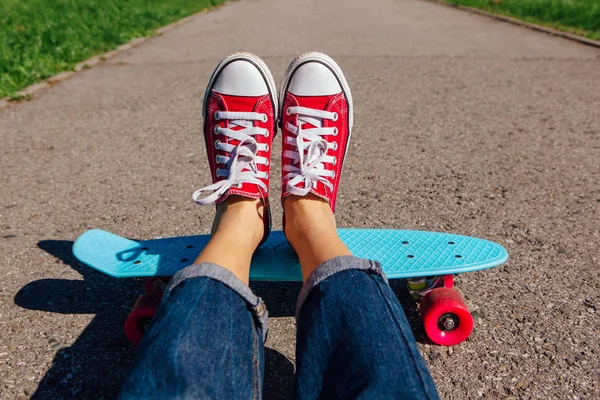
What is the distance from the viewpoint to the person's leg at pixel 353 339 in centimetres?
108

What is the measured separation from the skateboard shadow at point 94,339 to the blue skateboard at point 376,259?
0.12m

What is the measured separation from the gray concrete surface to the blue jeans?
15.0 inches

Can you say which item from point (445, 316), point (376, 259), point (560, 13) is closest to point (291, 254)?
point (376, 259)

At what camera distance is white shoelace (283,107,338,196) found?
6.25ft

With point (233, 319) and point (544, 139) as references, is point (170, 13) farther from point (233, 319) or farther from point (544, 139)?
point (233, 319)

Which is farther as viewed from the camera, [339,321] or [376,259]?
[376,259]

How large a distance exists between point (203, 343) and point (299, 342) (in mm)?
231

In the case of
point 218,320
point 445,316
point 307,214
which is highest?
point 218,320

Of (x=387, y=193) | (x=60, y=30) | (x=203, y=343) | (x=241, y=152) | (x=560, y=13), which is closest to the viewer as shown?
(x=203, y=343)

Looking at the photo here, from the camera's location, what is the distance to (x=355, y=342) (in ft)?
3.78

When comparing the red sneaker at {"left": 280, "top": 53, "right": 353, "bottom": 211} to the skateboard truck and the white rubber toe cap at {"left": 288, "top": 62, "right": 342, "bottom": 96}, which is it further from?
the skateboard truck

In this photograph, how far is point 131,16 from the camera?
7.15 m

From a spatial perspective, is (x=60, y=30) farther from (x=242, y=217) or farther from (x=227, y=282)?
(x=227, y=282)

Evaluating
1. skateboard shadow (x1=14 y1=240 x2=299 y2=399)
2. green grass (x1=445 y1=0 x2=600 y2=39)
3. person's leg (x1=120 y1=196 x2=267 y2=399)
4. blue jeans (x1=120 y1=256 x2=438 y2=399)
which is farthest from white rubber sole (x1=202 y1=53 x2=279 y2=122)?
green grass (x1=445 y1=0 x2=600 y2=39)
